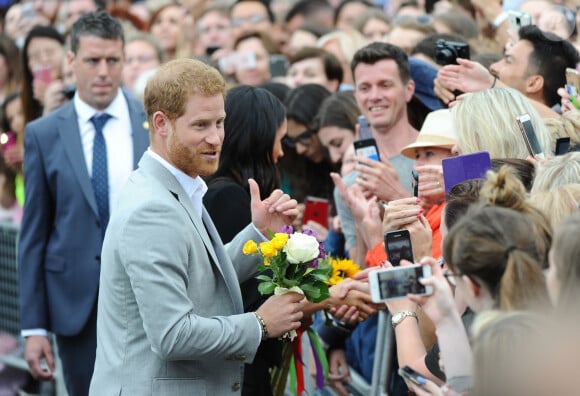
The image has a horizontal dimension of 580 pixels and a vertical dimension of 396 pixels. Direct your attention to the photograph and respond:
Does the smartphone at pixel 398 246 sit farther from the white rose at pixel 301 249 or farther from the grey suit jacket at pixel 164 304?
the grey suit jacket at pixel 164 304

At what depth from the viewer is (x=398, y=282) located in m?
3.69

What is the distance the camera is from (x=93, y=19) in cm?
677

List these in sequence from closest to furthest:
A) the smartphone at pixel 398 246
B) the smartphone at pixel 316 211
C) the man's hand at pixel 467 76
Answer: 1. the smartphone at pixel 398 246
2. the man's hand at pixel 467 76
3. the smartphone at pixel 316 211

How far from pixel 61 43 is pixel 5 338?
11.5 ft

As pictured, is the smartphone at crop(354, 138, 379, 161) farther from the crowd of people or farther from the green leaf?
the green leaf

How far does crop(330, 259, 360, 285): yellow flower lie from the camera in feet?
17.8

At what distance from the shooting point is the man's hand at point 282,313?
4457 millimetres

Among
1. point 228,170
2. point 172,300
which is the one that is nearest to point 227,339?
point 172,300

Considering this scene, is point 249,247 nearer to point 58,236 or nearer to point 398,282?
point 398,282

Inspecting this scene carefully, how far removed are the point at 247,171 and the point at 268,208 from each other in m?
0.56

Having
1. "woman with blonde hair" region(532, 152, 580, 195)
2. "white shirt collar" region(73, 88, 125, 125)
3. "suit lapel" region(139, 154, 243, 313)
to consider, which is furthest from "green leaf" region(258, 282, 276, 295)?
"white shirt collar" region(73, 88, 125, 125)

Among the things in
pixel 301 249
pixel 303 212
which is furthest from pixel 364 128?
pixel 301 249

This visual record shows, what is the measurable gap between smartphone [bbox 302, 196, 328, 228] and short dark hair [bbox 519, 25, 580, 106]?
5.59 ft

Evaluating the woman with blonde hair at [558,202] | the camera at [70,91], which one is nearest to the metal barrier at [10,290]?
the camera at [70,91]
